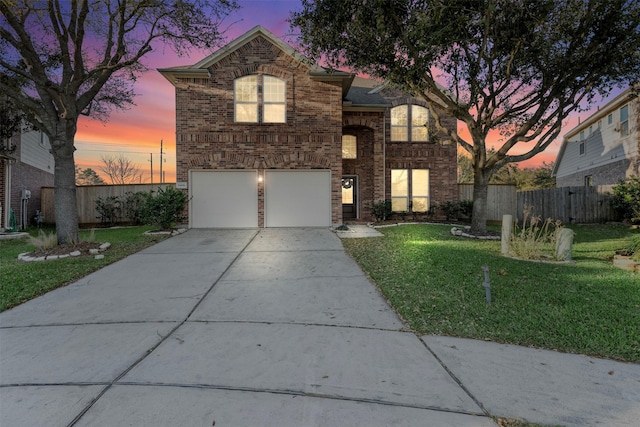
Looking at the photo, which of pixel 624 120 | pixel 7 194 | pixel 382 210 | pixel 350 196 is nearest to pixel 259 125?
pixel 350 196

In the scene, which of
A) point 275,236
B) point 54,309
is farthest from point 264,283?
point 275,236

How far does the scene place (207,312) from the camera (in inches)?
163

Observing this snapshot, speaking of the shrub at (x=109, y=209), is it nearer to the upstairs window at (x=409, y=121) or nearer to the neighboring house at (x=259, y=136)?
the neighboring house at (x=259, y=136)

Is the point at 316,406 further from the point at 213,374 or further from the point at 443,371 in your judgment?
the point at 443,371

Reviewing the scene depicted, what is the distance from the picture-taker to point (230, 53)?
1229 cm

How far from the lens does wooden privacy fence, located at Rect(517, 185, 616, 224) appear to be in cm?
1432

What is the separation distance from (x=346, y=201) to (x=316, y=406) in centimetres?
1396

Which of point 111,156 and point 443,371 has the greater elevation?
point 111,156

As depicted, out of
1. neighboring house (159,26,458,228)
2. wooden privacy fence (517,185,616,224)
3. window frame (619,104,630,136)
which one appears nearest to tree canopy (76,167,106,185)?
neighboring house (159,26,458,228)

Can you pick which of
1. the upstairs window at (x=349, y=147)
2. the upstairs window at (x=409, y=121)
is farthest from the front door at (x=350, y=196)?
the upstairs window at (x=409, y=121)

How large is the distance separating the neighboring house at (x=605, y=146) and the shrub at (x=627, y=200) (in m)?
2.97

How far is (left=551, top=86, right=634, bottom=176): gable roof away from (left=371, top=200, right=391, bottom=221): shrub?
9.27 metres

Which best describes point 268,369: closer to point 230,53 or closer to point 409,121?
point 230,53

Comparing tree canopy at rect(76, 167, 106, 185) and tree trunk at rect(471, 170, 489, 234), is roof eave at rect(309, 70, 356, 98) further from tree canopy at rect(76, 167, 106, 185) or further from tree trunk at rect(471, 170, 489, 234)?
tree canopy at rect(76, 167, 106, 185)
